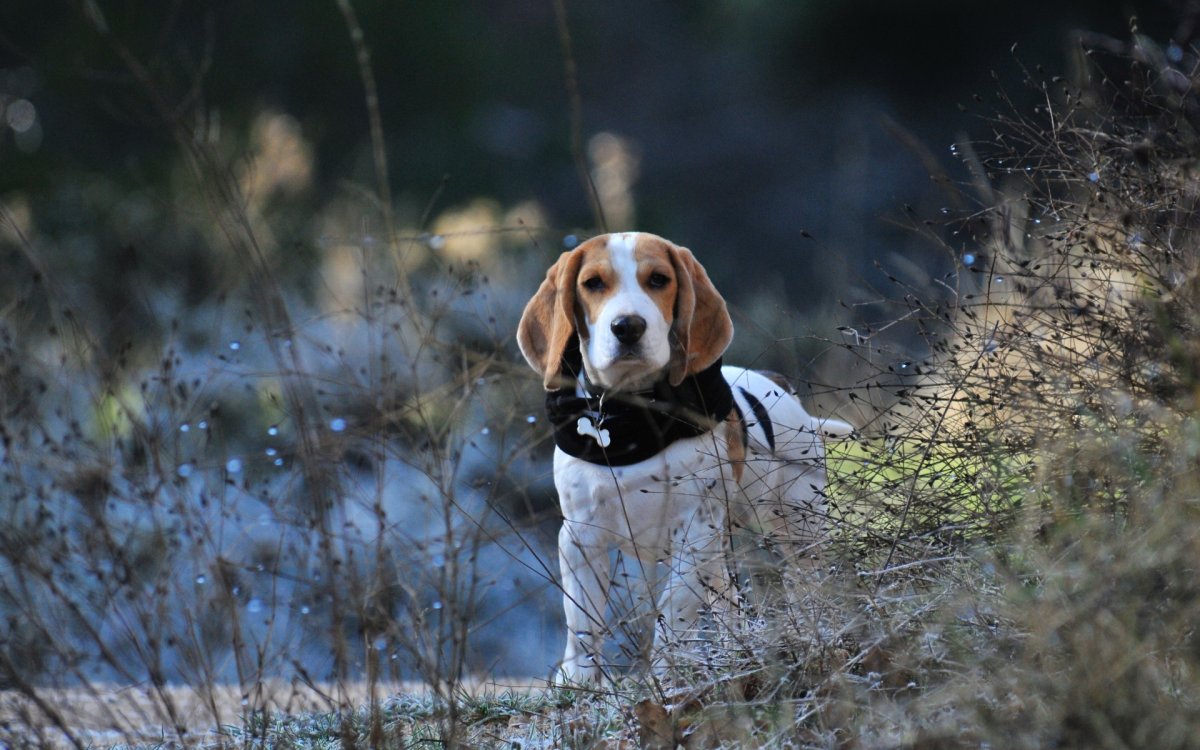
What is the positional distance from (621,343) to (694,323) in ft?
1.22

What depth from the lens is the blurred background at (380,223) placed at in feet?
10.7

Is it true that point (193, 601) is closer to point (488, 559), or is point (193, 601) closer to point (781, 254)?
point (488, 559)

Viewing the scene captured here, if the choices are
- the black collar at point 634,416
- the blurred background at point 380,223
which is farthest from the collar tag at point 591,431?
the blurred background at point 380,223

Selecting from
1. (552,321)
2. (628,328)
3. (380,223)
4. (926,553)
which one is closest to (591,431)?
(628,328)

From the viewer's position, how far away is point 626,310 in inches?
146

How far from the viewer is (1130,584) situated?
2453 mm

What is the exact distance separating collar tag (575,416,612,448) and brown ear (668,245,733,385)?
0.30m

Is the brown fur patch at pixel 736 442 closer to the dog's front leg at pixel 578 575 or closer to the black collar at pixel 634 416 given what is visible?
the black collar at pixel 634 416

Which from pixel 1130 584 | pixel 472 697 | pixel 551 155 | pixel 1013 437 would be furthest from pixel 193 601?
pixel 551 155

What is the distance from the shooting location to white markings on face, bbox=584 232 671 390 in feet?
12.2

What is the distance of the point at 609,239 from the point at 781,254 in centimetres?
1346

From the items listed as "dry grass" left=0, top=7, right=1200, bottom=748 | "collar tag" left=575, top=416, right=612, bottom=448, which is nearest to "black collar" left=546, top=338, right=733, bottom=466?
"collar tag" left=575, top=416, right=612, bottom=448

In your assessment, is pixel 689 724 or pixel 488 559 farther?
pixel 488 559

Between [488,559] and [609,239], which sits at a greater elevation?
[488,559]
